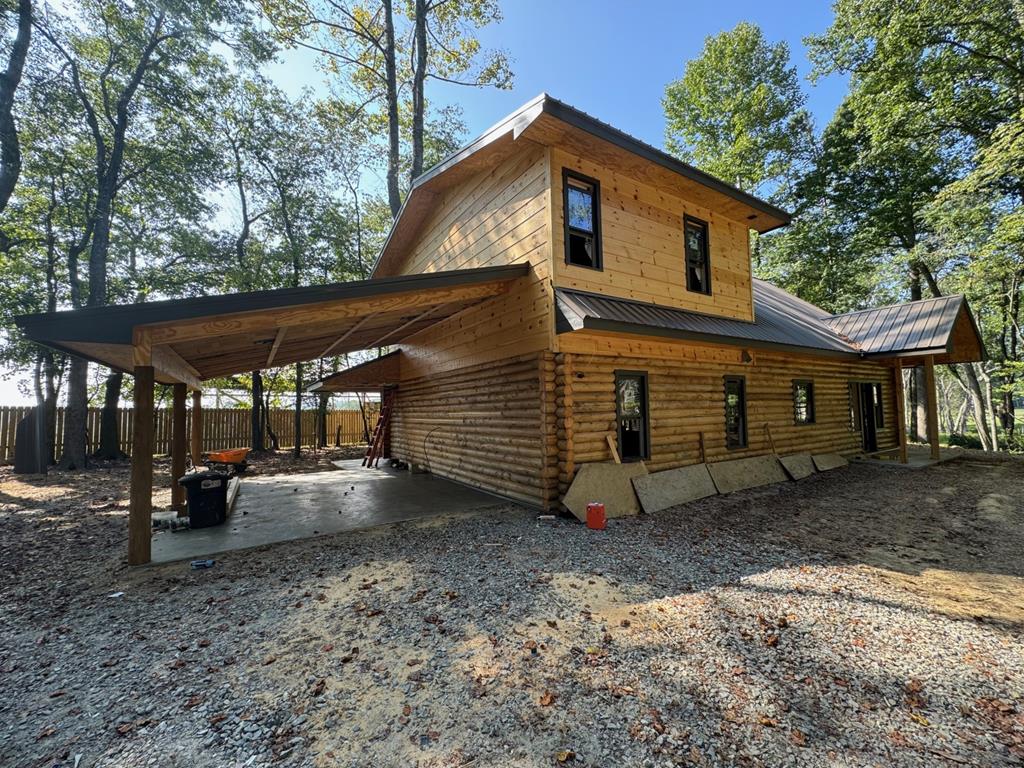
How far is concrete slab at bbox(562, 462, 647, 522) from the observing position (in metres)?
6.27

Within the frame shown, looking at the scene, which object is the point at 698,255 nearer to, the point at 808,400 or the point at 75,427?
the point at 808,400

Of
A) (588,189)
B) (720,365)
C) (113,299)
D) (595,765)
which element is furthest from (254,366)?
(113,299)

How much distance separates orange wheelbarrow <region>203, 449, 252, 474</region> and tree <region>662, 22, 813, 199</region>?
23.4 m

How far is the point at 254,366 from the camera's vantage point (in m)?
8.83

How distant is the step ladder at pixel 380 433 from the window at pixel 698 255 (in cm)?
948

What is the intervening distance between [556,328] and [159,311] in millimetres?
4807

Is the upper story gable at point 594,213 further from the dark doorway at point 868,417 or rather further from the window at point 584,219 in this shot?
the dark doorway at point 868,417

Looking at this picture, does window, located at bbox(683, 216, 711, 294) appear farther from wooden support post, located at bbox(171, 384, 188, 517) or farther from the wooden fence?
the wooden fence

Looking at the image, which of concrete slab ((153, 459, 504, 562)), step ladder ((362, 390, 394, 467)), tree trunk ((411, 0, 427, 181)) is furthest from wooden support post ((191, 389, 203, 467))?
tree trunk ((411, 0, 427, 181))

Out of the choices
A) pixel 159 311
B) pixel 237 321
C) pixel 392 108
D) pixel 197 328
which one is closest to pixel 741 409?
pixel 237 321

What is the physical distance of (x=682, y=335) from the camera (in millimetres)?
6734

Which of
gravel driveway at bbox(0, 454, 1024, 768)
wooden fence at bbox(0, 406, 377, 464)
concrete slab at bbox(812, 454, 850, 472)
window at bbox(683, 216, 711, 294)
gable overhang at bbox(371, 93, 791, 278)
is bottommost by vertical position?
gravel driveway at bbox(0, 454, 1024, 768)

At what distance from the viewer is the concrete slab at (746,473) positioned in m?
8.18

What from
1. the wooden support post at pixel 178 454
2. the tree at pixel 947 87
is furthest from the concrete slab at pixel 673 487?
the tree at pixel 947 87
